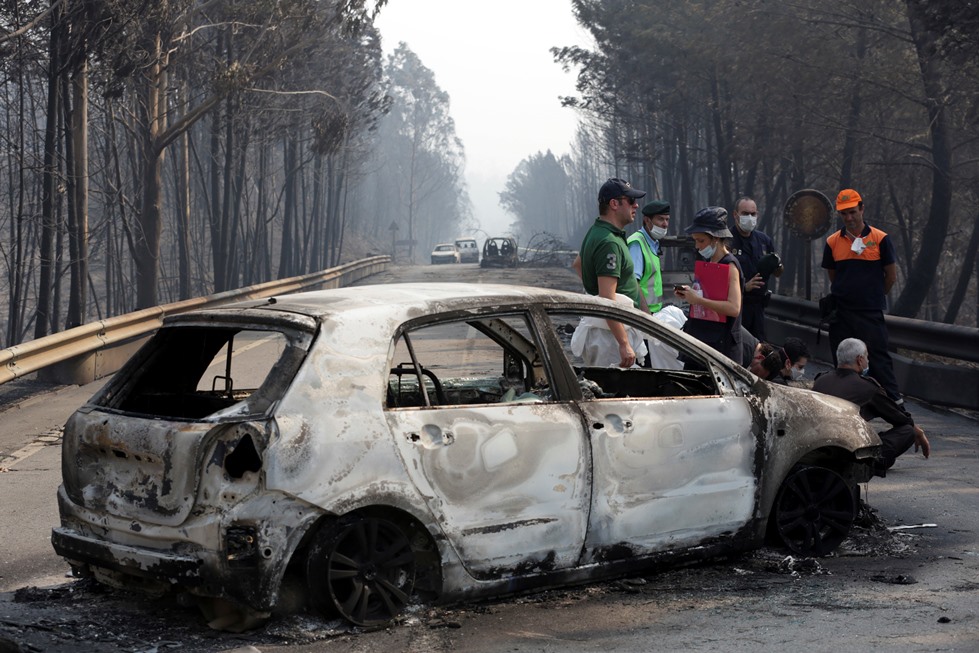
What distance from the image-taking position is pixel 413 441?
5.16 meters

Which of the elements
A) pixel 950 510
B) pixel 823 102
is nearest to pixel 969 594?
pixel 950 510

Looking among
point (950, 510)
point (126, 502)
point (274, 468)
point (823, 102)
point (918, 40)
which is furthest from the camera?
point (823, 102)

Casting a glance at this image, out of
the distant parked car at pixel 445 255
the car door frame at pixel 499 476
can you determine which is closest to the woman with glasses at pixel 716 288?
the car door frame at pixel 499 476

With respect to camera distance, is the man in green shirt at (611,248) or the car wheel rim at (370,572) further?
the man in green shirt at (611,248)

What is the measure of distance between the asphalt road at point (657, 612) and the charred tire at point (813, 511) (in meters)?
0.11

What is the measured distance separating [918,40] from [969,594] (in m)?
19.2

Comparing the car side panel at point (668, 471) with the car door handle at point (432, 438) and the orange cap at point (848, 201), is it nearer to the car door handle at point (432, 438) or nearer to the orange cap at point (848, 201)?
the car door handle at point (432, 438)

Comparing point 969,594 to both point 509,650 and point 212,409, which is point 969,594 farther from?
point 212,409

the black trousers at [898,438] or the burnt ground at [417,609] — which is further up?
the black trousers at [898,438]

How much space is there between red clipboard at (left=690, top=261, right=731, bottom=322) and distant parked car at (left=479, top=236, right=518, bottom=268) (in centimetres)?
5533

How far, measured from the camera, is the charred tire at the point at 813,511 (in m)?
6.45

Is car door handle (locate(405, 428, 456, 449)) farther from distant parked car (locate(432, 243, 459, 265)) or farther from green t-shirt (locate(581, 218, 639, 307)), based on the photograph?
distant parked car (locate(432, 243, 459, 265))

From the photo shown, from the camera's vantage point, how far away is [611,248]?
8117mm

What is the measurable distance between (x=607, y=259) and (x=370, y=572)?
3540 millimetres
